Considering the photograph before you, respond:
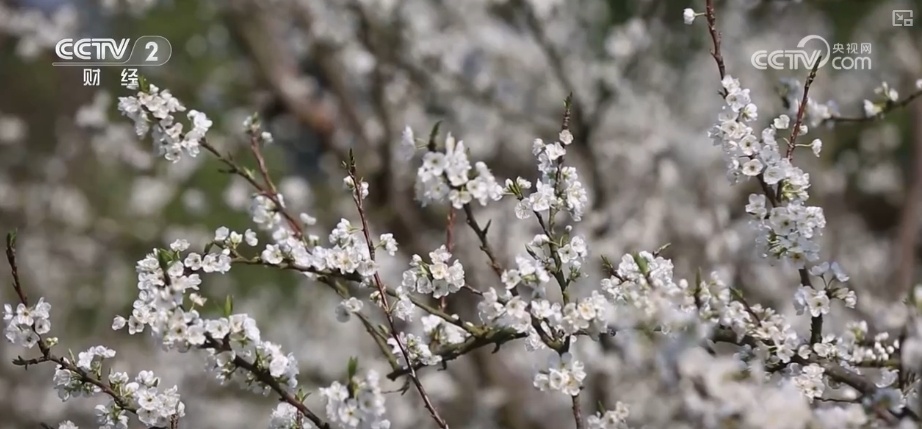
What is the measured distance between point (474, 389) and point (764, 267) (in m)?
1.48

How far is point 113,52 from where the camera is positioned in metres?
2.72

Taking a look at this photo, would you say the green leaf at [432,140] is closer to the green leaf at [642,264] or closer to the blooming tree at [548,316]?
the blooming tree at [548,316]

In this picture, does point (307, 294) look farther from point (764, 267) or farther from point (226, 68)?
point (764, 267)

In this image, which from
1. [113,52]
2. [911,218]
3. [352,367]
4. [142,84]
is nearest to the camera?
[352,367]

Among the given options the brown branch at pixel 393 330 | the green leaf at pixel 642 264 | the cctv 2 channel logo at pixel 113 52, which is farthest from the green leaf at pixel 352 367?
the cctv 2 channel logo at pixel 113 52

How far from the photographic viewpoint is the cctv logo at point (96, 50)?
2.71 m

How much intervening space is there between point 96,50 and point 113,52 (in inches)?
3.2

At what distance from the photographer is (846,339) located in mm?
1544

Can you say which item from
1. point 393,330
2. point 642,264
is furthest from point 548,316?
point 393,330

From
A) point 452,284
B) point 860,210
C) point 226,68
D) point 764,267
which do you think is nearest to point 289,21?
point 226,68

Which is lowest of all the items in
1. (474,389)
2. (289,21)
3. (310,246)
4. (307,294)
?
(310,246)

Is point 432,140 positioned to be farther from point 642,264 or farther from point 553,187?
point 642,264

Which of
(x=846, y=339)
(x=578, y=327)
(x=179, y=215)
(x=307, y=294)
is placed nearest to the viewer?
(x=578, y=327)

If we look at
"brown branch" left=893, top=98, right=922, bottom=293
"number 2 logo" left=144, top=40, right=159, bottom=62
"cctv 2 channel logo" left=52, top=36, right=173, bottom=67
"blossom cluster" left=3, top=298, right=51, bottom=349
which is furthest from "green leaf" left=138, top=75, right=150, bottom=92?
"brown branch" left=893, top=98, right=922, bottom=293
